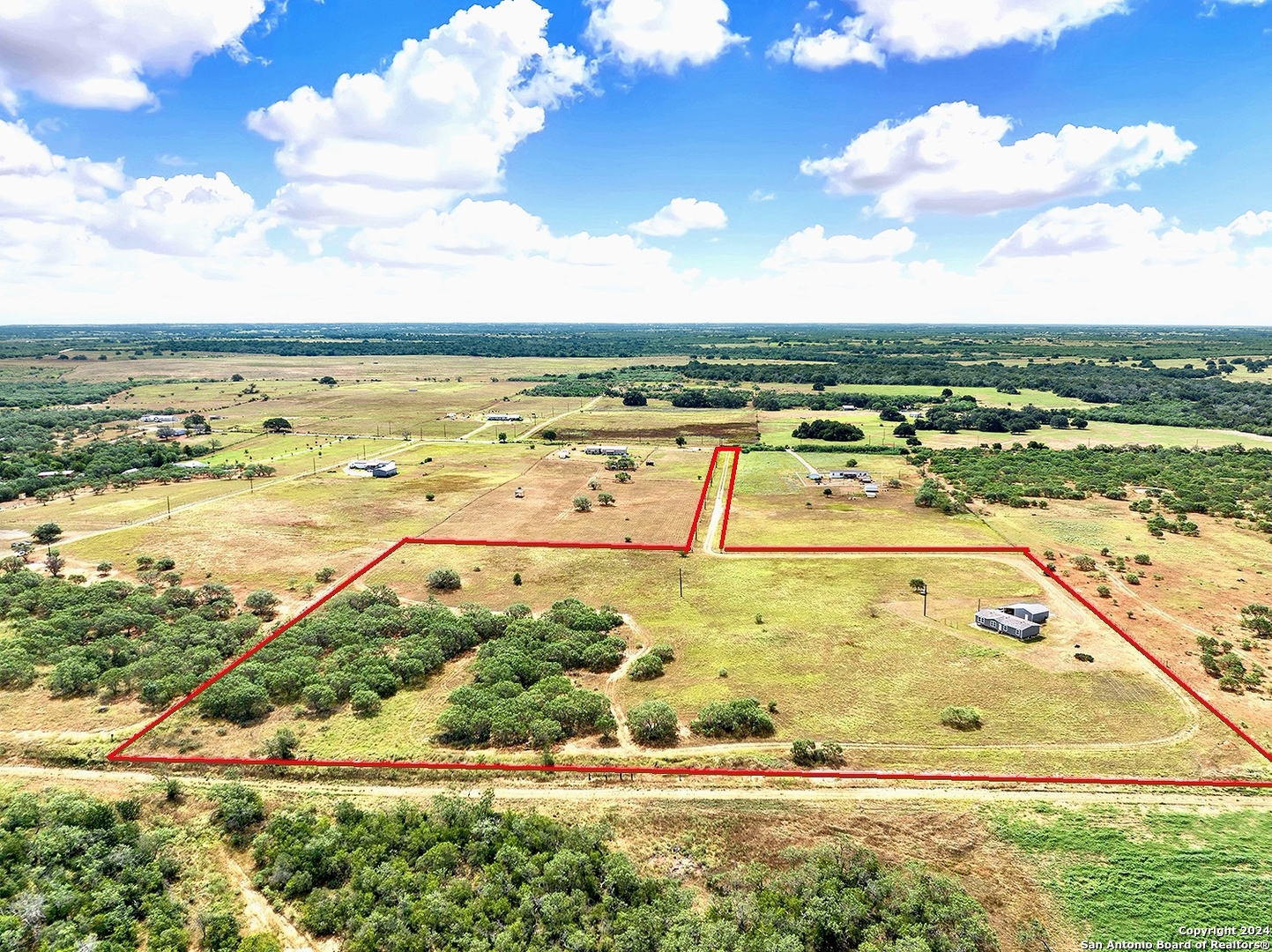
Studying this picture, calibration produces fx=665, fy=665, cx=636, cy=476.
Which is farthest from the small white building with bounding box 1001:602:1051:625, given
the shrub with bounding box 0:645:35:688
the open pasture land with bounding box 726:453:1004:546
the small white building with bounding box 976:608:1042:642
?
the shrub with bounding box 0:645:35:688

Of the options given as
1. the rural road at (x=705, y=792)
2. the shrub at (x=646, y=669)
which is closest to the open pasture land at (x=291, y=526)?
the rural road at (x=705, y=792)

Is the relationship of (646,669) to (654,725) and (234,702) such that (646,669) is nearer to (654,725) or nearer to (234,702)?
(654,725)

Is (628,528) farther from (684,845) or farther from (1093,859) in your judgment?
(1093,859)

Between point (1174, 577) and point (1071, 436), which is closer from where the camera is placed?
point (1174, 577)

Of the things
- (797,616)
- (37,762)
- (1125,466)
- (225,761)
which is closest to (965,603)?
(797,616)

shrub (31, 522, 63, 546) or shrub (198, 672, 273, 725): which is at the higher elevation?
shrub (31, 522, 63, 546)

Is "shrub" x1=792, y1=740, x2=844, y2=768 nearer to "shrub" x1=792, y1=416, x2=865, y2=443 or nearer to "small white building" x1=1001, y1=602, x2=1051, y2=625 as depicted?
"small white building" x1=1001, y1=602, x2=1051, y2=625

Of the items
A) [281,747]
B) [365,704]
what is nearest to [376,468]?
[365,704]
